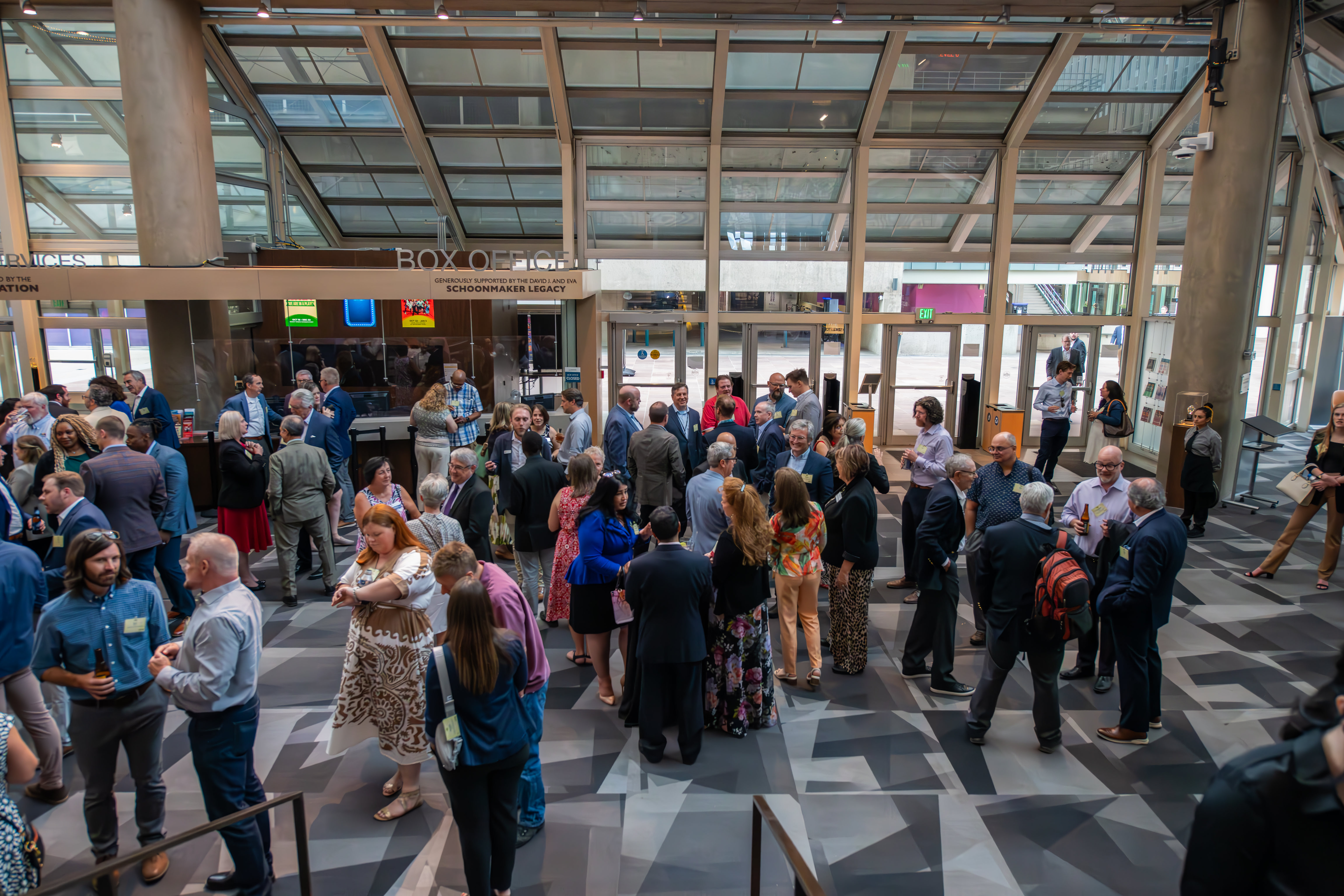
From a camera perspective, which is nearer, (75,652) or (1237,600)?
(75,652)

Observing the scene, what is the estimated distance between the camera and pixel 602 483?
4.84 meters

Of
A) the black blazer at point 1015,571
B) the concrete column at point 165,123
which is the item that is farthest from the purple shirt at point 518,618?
the concrete column at point 165,123

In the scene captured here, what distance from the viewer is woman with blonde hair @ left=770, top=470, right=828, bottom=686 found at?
5.21 metres

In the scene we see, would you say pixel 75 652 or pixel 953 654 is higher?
pixel 75 652

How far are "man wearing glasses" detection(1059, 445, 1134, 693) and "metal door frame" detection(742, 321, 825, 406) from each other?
752cm

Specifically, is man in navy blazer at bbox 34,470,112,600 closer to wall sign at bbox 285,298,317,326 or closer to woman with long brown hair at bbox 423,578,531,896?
woman with long brown hair at bbox 423,578,531,896

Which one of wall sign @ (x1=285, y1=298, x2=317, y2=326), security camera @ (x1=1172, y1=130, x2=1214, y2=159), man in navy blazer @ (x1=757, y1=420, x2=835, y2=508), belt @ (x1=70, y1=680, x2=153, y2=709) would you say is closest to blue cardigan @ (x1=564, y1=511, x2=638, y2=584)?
man in navy blazer @ (x1=757, y1=420, x2=835, y2=508)

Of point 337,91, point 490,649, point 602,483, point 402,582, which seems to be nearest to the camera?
point 490,649

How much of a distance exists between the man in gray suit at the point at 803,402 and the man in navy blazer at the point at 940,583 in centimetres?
276

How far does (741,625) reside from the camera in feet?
15.9

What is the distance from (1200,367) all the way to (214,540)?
1065 cm

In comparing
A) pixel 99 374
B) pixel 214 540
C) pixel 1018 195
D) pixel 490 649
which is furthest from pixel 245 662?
pixel 1018 195

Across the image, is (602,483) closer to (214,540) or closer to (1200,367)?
(214,540)

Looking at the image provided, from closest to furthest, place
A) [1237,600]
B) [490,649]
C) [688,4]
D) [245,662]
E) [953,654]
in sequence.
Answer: [490,649]
[245,662]
[953,654]
[1237,600]
[688,4]
